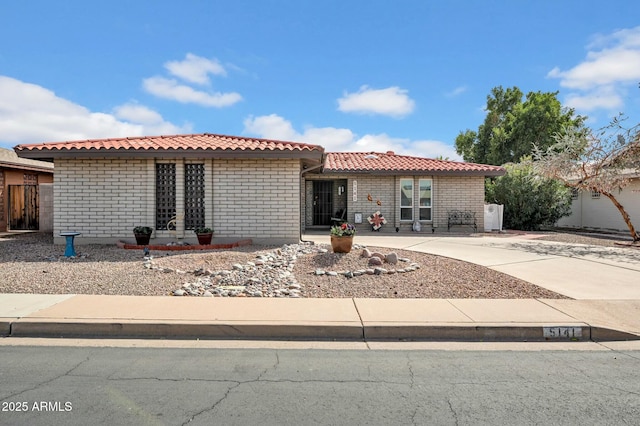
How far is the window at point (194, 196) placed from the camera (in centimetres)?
1210

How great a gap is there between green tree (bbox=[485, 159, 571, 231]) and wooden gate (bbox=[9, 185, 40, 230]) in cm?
2194

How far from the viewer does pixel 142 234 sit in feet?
36.3

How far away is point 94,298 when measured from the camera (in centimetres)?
648

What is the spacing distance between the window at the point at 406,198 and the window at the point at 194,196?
30.8 ft

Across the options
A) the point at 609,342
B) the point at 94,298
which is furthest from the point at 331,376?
the point at 94,298

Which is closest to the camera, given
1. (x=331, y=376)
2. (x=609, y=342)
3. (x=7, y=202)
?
(x=331, y=376)

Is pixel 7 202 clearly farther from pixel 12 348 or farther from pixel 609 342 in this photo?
pixel 609 342

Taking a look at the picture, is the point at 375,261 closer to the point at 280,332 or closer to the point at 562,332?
the point at 280,332

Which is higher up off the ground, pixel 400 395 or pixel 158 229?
pixel 158 229

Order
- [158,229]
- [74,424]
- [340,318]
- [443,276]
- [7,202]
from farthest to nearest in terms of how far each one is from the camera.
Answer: [7,202] < [158,229] < [443,276] < [340,318] < [74,424]

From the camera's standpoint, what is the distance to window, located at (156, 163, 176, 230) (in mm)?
12047

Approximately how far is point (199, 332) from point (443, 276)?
4.96 metres

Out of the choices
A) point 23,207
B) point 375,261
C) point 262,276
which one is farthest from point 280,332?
point 23,207

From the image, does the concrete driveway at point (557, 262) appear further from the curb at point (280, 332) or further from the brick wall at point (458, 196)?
the brick wall at point (458, 196)
